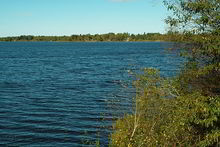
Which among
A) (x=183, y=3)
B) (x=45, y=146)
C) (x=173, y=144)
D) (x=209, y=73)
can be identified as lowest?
(x=45, y=146)

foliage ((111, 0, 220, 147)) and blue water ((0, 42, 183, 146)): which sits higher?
foliage ((111, 0, 220, 147))

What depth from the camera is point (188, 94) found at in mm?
10805

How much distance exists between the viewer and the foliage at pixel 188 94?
1009cm

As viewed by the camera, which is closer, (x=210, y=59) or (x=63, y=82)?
(x=210, y=59)

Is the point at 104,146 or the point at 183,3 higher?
the point at 183,3

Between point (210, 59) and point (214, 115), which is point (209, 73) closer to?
point (210, 59)

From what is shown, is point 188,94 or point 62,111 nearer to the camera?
point 188,94

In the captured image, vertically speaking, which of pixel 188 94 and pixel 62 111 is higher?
pixel 188 94

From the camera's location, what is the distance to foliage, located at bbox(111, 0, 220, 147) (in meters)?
10.1

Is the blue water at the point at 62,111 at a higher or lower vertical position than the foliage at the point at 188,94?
lower

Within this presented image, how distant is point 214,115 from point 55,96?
22.2 m

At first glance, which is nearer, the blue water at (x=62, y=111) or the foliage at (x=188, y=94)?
the foliage at (x=188, y=94)

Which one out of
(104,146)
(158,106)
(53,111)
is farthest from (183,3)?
(53,111)

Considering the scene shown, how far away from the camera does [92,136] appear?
18438mm
